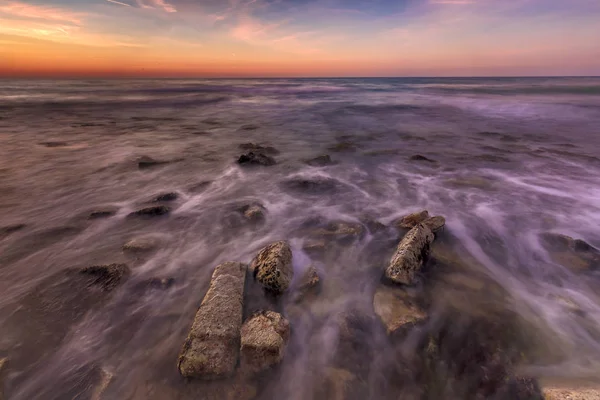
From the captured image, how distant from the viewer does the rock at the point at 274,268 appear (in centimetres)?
343

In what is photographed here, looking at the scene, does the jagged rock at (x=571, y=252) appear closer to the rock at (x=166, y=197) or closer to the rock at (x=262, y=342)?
the rock at (x=262, y=342)

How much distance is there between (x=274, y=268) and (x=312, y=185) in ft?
13.6

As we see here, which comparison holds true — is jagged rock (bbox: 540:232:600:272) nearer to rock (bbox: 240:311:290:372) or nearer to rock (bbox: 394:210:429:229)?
rock (bbox: 394:210:429:229)

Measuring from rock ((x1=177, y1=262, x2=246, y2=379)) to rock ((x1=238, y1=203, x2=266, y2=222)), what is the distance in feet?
8.25

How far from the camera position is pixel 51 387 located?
8.21 ft

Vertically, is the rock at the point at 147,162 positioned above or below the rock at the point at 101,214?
above

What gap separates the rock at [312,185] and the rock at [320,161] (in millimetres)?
1441

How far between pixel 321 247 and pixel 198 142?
9740 millimetres

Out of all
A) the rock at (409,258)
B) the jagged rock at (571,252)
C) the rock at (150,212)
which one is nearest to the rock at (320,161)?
the rock at (150,212)

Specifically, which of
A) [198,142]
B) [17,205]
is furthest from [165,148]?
[17,205]

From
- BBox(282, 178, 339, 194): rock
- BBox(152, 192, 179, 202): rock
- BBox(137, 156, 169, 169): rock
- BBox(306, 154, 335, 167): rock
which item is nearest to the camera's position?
BBox(152, 192, 179, 202): rock

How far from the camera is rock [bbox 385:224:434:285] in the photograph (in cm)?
→ 357

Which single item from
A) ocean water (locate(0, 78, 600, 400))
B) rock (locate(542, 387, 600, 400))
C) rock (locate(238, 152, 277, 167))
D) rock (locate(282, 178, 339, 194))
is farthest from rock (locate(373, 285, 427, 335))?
rock (locate(238, 152, 277, 167))

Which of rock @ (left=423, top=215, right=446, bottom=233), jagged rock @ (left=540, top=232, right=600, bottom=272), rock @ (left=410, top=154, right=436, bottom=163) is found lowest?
jagged rock @ (left=540, top=232, right=600, bottom=272)
